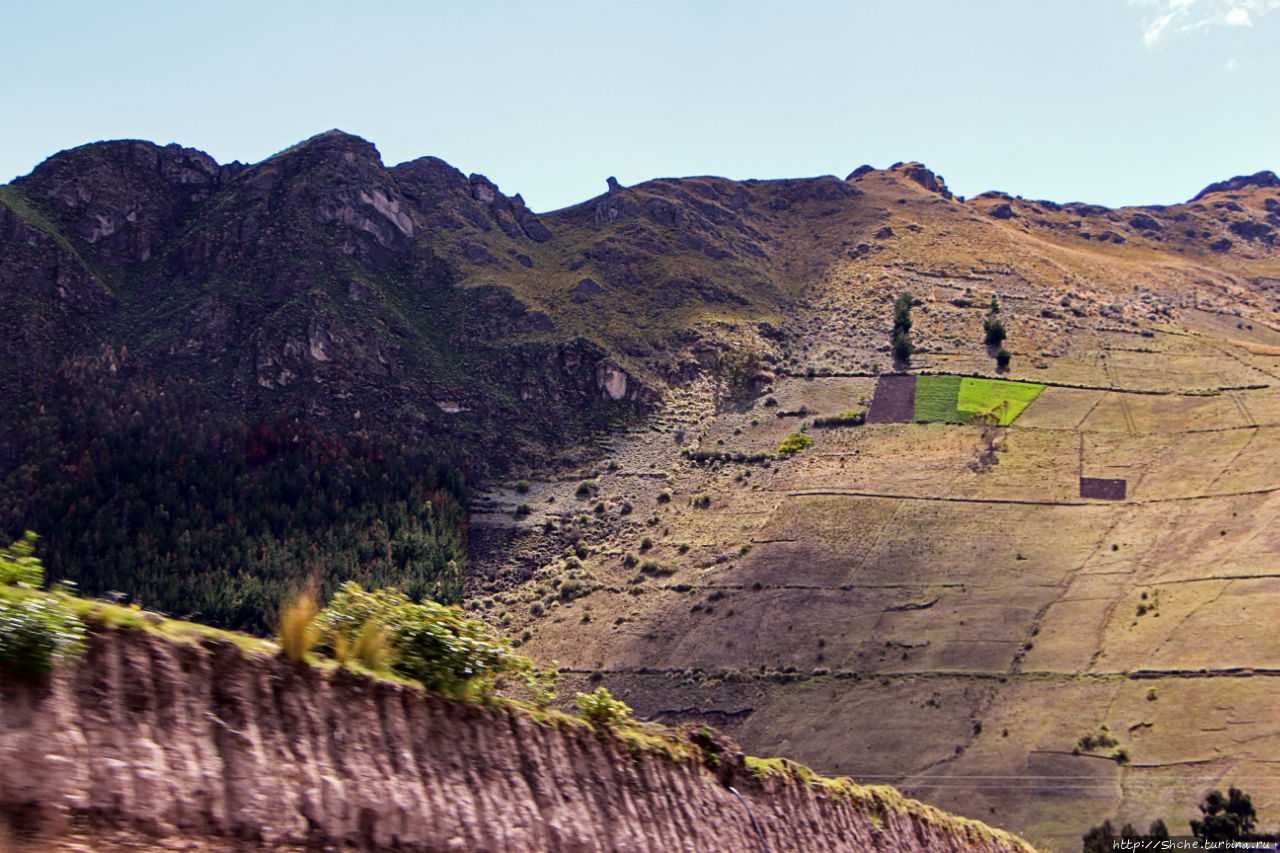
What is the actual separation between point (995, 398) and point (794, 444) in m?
18.0

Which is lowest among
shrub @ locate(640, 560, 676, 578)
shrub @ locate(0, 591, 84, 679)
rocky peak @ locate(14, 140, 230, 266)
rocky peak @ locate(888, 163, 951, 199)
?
shrub @ locate(640, 560, 676, 578)

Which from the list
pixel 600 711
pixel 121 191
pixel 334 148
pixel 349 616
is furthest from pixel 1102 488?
pixel 121 191

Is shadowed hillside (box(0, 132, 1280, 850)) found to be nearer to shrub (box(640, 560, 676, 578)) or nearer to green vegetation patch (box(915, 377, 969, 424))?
shrub (box(640, 560, 676, 578))

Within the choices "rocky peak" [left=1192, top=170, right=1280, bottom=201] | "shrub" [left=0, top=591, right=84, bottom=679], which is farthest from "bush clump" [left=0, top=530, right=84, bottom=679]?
"rocky peak" [left=1192, top=170, right=1280, bottom=201]

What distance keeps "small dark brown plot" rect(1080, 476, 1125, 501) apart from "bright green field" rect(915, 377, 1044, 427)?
32.8 feet

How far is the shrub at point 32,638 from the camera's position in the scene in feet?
14.8

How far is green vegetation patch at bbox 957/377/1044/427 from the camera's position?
72.3m

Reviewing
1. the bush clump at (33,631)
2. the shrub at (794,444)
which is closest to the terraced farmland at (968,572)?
the shrub at (794,444)

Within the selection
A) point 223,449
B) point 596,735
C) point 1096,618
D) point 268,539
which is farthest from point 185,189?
point 596,735

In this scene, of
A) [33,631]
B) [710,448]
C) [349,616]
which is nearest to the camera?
[33,631]

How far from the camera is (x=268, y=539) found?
60.7 m

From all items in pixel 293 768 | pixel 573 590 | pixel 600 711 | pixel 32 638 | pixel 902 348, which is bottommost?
pixel 573 590

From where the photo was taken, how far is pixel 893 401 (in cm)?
7725

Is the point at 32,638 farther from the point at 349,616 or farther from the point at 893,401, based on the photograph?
the point at 893,401
